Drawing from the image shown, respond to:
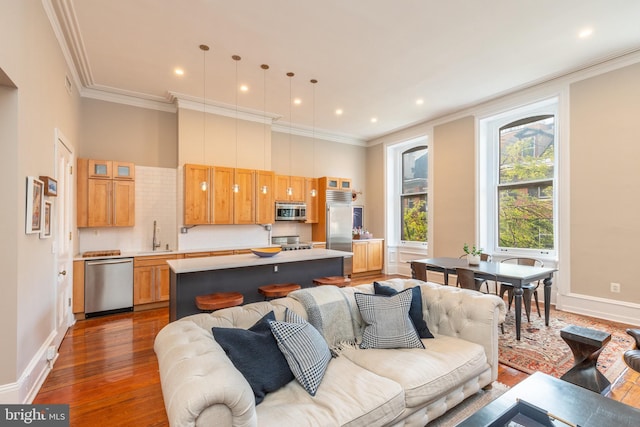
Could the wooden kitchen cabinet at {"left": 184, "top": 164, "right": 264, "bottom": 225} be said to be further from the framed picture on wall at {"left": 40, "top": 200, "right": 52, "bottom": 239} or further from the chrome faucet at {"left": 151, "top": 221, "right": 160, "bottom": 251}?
the framed picture on wall at {"left": 40, "top": 200, "right": 52, "bottom": 239}

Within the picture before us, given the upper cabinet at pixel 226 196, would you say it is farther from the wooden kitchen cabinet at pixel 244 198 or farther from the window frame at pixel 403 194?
the window frame at pixel 403 194

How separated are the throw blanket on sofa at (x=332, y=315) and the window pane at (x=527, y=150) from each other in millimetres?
4494

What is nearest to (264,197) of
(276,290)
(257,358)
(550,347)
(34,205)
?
(276,290)

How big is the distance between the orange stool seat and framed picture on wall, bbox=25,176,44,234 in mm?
1494

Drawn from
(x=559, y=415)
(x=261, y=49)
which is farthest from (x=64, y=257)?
(x=559, y=415)

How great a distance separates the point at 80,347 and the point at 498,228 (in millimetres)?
6465

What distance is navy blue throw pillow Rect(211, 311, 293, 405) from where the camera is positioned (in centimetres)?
161

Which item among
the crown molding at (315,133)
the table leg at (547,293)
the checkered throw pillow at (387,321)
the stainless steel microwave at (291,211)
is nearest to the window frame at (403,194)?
the crown molding at (315,133)

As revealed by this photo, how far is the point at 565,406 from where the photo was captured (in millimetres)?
1587

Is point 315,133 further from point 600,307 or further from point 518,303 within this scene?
point 600,307

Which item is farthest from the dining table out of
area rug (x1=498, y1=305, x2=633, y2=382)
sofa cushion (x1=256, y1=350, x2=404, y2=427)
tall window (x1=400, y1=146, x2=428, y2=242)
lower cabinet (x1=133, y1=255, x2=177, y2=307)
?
lower cabinet (x1=133, y1=255, x2=177, y2=307)

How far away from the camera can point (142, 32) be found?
134 inches

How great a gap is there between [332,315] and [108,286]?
3821 millimetres

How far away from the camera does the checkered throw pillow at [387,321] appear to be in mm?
2215
